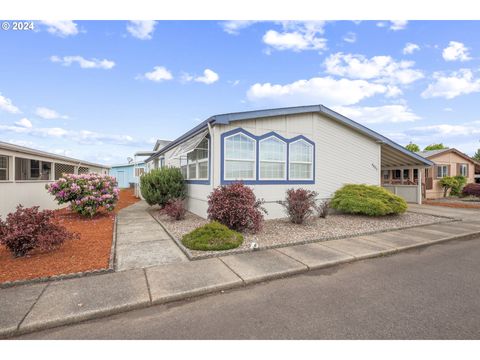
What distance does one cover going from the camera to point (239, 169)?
882cm

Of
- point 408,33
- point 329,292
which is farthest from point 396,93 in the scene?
point 329,292

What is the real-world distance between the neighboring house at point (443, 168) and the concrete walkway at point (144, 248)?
20.0 m

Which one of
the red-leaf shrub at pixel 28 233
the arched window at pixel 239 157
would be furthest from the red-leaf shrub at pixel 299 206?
the red-leaf shrub at pixel 28 233

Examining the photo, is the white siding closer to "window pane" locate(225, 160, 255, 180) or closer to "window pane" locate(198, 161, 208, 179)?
"window pane" locate(198, 161, 208, 179)

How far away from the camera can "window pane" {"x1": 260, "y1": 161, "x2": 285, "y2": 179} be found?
922cm

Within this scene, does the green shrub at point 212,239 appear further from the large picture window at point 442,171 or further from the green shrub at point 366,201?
the large picture window at point 442,171

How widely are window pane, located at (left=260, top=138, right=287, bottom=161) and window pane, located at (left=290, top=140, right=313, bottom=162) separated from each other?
1.34ft

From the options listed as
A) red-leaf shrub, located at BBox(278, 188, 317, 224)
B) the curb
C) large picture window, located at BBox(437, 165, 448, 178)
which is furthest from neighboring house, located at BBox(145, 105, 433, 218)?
large picture window, located at BBox(437, 165, 448, 178)

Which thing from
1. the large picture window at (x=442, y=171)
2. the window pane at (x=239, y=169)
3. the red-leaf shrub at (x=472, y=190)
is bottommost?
the red-leaf shrub at (x=472, y=190)

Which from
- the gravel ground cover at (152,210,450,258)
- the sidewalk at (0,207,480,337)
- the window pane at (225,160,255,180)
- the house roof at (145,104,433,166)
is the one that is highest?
the house roof at (145,104,433,166)

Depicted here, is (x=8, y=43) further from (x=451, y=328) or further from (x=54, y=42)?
(x=451, y=328)

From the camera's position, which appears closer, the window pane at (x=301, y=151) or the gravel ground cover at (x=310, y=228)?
the gravel ground cover at (x=310, y=228)

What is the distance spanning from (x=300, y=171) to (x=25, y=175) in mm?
11641

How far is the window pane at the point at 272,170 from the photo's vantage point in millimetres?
9219
